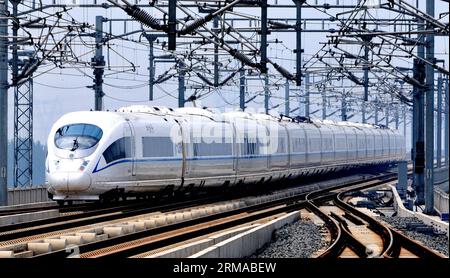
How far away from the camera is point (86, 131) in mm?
29062

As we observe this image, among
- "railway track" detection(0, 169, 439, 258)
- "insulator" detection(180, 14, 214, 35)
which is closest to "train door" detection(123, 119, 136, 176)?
"railway track" detection(0, 169, 439, 258)

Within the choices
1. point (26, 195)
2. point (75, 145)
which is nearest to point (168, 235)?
point (75, 145)

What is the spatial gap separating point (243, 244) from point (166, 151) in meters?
13.8

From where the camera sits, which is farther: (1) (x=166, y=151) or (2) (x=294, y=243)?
(1) (x=166, y=151)

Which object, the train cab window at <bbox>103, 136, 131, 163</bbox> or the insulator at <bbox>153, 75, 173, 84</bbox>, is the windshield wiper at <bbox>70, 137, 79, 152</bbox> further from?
the insulator at <bbox>153, 75, 173, 84</bbox>

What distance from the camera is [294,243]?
71.5 ft

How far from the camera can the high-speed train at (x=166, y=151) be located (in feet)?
93.9

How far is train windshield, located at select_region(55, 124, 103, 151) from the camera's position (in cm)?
2873

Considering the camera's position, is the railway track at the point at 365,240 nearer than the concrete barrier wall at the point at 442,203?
Yes

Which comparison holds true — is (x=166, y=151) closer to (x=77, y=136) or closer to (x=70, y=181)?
(x=77, y=136)

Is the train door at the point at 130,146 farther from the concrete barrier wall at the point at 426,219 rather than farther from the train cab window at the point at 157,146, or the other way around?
the concrete barrier wall at the point at 426,219

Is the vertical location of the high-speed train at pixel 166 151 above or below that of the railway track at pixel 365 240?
above

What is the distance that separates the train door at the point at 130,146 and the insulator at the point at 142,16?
7223 mm

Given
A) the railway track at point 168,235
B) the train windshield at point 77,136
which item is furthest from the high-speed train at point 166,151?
the railway track at point 168,235
